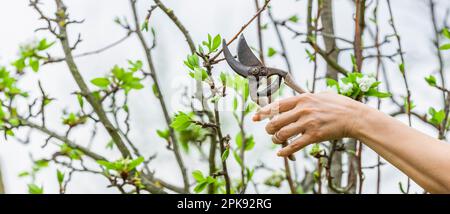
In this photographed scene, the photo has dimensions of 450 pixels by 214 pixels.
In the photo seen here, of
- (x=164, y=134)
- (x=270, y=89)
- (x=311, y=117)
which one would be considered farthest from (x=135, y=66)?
(x=311, y=117)

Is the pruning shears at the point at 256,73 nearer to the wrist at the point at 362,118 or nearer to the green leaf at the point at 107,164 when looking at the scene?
the wrist at the point at 362,118

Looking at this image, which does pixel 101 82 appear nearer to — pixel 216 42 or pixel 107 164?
pixel 107 164

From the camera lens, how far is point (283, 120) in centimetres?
91

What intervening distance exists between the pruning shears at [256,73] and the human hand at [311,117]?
8 centimetres

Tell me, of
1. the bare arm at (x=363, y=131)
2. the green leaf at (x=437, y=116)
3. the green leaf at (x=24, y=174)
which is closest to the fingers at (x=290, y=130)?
the bare arm at (x=363, y=131)

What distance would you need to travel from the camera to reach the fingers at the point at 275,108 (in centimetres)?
90

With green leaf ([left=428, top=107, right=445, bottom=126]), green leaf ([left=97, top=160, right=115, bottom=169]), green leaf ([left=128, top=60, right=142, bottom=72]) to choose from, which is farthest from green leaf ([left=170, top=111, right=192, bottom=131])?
green leaf ([left=428, top=107, right=445, bottom=126])

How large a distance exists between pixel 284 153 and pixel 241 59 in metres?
0.17

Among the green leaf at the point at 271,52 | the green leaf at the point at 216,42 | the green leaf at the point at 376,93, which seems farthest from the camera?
the green leaf at the point at 271,52

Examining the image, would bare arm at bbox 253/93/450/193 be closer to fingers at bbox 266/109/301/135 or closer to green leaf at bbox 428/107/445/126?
fingers at bbox 266/109/301/135

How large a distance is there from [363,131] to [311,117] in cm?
7
